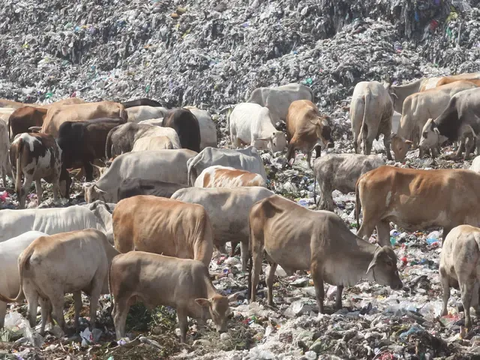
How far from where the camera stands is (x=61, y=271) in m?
9.12

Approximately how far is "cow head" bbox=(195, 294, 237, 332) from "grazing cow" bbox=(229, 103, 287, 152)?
9.49m

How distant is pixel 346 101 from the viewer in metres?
Answer: 21.3

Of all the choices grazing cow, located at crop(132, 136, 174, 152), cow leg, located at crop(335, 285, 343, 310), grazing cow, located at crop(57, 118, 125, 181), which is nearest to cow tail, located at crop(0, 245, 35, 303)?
cow leg, located at crop(335, 285, 343, 310)

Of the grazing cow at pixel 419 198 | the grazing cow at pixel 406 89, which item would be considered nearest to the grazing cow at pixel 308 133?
the grazing cow at pixel 406 89

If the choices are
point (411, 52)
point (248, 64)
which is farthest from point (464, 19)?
point (248, 64)

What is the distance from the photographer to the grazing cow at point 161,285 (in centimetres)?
875

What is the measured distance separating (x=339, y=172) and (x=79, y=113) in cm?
773

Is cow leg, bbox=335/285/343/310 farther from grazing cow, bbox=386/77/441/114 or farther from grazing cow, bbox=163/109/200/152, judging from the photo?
grazing cow, bbox=386/77/441/114

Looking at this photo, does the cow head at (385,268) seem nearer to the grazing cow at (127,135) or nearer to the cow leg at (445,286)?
the cow leg at (445,286)

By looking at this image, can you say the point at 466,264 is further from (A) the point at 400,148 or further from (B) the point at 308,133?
(B) the point at 308,133

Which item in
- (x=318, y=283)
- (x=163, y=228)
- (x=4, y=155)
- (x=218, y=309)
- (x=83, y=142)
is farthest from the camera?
(x=83, y=142)

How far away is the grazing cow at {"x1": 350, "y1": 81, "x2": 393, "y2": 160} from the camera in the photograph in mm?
16891

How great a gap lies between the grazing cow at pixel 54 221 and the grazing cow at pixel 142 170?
2.52 metres

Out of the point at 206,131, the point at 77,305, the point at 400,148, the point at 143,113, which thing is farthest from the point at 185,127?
the point at 77,305
